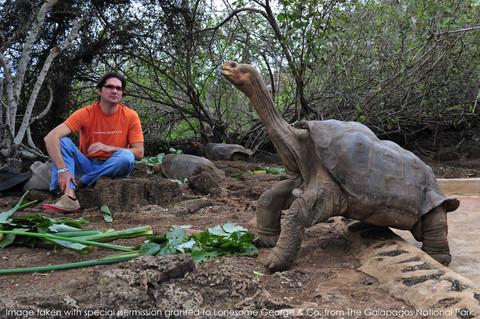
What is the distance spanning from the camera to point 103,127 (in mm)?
4238

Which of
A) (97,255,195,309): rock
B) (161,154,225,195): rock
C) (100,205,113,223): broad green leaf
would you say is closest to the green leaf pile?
(97,255,195,309): rock

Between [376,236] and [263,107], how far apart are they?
39.7 inches

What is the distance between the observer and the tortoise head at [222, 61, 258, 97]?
8.85ft

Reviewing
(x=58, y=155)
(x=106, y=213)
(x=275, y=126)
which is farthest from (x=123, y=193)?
(x=275, y=126)

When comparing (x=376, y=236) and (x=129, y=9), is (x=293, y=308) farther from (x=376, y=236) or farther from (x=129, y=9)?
(x=129, y=9)

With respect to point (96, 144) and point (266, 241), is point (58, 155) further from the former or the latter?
point (266, 241)

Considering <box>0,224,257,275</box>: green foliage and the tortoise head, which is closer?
<box>0,224,257,275</box>: green foliage

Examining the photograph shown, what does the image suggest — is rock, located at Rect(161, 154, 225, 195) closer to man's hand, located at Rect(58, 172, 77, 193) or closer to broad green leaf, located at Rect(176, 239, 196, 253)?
man's hand, located at Rect(58, 172, 77, 193)

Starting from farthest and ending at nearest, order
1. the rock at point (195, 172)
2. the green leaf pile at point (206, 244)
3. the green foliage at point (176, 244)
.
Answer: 1. the rock at point (195, 172)
2. the green leaf pile at point (206, 244)
3. the green foliage at point (176, 244)

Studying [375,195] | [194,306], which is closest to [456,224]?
[375,195]

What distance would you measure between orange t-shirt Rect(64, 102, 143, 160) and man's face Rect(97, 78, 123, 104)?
157 millimetres

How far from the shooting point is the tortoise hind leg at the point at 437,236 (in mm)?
2906

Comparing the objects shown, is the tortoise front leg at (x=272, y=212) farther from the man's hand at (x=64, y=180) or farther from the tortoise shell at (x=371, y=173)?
the man's hand at (x=64, y=180)

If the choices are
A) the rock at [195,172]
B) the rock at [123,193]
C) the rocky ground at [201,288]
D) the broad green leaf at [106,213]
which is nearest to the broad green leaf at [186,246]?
the rocky ground at [201,288]
